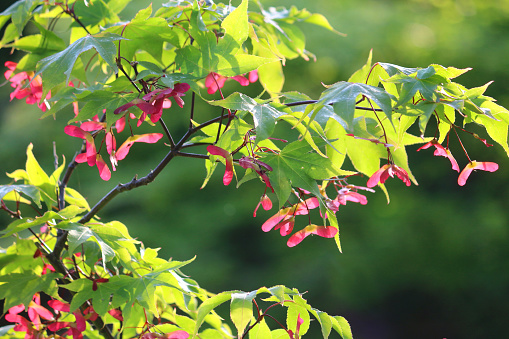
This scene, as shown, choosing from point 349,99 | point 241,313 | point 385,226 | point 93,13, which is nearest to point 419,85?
point 349,99

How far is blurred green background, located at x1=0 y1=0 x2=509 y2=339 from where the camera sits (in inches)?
86.6

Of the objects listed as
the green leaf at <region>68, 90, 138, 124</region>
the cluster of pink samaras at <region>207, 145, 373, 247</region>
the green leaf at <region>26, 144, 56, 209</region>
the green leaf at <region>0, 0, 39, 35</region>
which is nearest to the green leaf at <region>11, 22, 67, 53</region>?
the green leaf at <region>0, 0, 39, 35</region>

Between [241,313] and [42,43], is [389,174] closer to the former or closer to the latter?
[241,313]

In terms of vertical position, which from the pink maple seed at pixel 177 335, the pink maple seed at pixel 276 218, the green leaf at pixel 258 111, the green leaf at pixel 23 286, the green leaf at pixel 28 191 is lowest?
the pink maple seed at pixel 177 335

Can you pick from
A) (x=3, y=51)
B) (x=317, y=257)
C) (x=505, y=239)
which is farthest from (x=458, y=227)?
(x=3, y=51)

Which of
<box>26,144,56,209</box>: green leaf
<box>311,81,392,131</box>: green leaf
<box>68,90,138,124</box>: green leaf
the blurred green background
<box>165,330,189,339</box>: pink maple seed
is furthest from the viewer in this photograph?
the blurred green background

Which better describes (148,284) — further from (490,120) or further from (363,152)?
(490,120)

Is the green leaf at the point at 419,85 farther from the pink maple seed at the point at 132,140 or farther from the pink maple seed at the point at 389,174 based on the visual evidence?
the pink maple seed at the point at 132,140

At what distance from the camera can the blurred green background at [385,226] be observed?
2.20 metres

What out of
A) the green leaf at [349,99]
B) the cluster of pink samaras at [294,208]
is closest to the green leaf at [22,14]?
the cluster of pink samaras at [294,208]

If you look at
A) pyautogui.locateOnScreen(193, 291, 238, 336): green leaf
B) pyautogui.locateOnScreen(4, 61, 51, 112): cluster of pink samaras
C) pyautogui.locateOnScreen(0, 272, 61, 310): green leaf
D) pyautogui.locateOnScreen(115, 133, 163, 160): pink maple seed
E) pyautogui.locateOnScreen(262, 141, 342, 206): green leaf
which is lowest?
pyautogui.locateOnScreen(0, 272, 61, 310): green leaf

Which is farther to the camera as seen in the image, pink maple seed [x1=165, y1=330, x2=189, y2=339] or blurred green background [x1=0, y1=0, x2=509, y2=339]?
blurred green background [x1=0, y1=0, x2=509, y2=339]

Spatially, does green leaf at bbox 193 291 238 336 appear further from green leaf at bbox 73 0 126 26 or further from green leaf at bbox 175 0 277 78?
green leaf at bbox 73 0 126 26

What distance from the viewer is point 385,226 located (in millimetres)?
2256
